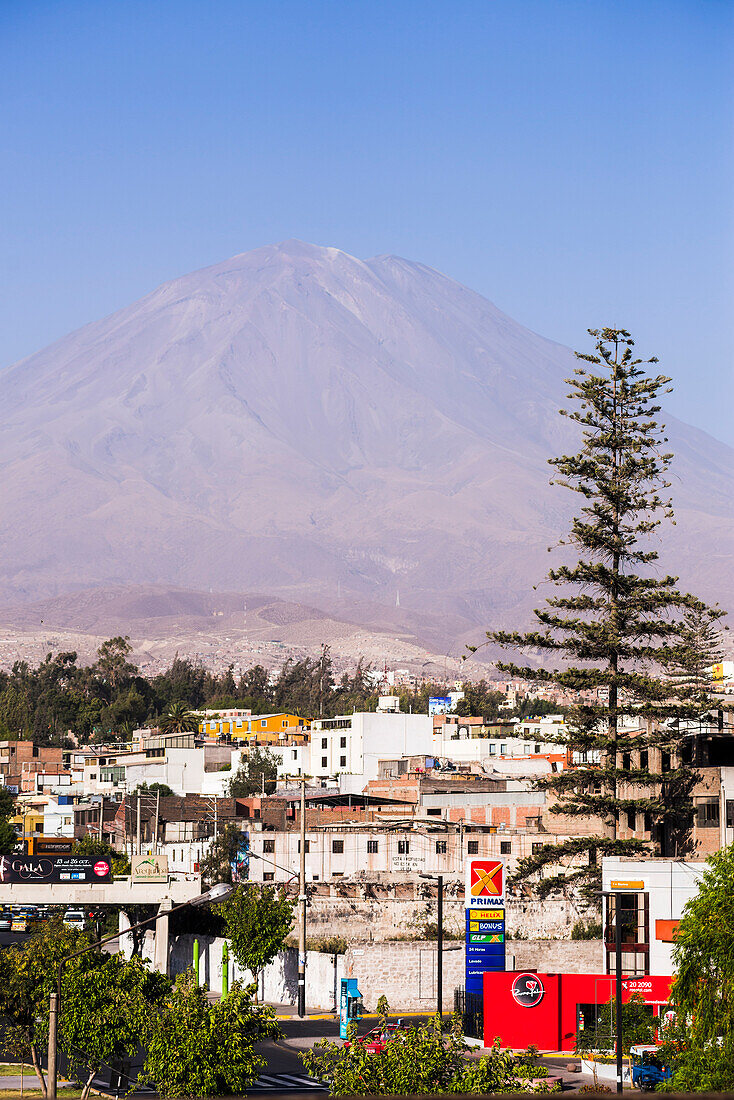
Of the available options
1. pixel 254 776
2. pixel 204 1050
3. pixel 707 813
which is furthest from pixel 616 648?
pixel 254 776

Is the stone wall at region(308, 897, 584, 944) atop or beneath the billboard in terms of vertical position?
beneath

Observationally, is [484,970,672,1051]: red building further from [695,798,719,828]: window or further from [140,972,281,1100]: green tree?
[140,972,281,1100]: green tree

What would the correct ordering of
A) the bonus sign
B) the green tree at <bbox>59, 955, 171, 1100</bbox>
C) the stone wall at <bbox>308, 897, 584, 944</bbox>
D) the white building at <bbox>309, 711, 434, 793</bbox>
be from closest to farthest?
the green tree at <bbox>59, 955, 171, 1100</bbox> → the bonus sign → the stone wall at <bbox>308, 897, 584, 944</bbox> → the white building at <bbox>309, 711, 434, 793</bbox>

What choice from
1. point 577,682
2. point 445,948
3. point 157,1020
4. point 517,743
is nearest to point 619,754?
point 577,682

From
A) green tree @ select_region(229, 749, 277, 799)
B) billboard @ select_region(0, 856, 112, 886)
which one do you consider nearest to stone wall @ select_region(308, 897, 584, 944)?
billboard @ select_region(0, 856, 112, 886)

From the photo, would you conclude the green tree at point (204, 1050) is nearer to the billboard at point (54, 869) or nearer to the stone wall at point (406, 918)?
the stone wall at point (406, 918)

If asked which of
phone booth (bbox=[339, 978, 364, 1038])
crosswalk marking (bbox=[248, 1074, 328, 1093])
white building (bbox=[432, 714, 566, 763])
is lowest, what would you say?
crosswalk marking (bbox=[248, 1074, 328, 1093])
